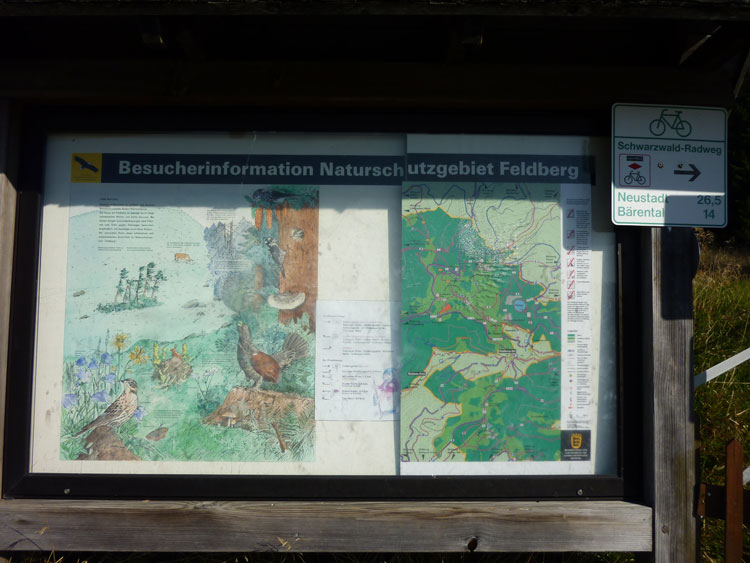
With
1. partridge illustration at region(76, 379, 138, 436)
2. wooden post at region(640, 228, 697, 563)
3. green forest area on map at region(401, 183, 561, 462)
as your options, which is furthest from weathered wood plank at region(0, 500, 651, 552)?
partridge illustration at region(76, 379, 138, 436)

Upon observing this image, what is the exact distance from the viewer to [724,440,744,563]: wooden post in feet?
8.01

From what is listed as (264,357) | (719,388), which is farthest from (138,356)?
(719,388)

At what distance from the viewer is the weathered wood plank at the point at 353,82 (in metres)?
2.63

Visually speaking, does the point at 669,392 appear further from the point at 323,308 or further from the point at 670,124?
the point at 323,308

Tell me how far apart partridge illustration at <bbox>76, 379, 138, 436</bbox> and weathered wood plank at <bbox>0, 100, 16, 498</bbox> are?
1.45 feet

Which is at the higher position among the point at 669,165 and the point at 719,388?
the point at 669,165

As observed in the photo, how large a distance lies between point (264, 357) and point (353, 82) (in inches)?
56.9

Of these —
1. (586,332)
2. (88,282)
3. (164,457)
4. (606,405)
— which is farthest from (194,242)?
(606,405)

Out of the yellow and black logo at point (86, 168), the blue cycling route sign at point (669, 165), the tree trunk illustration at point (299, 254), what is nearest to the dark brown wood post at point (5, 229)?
the yellow and black logo at point (86, 168)

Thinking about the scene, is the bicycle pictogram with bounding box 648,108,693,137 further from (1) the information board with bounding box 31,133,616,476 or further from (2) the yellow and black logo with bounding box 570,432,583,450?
(2) the yellow and black logo with bounding box 570,432,583,450

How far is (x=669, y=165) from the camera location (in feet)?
8.64

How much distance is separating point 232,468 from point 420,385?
1.02 metres

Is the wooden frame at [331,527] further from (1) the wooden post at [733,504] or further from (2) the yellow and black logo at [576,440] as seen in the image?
(1) the wooden post at [733,504]

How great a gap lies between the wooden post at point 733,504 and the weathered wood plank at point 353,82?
5.61ft
